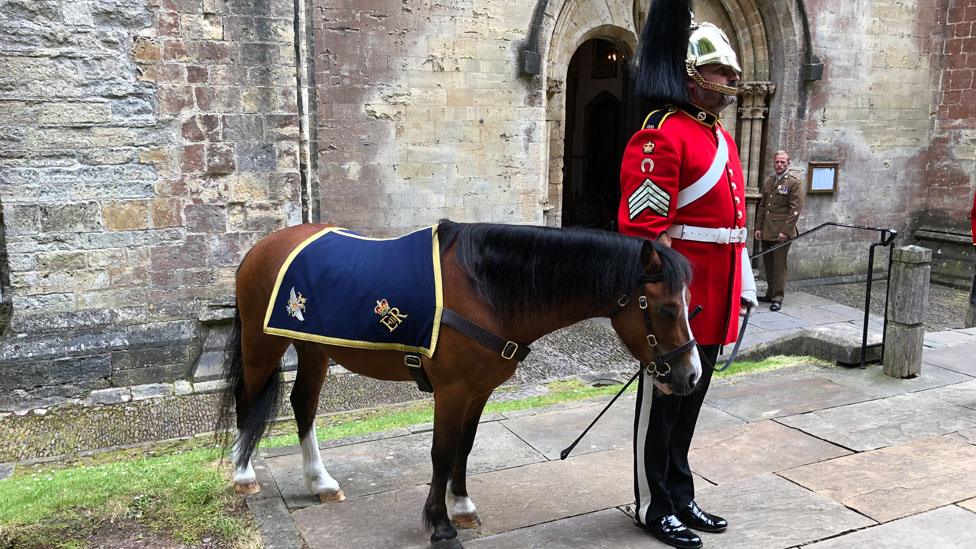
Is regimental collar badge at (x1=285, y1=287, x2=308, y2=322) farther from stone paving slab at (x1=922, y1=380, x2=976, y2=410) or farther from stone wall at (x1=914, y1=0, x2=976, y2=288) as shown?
stone wall at (x1=914, y1=0, x2=976, y2=288)

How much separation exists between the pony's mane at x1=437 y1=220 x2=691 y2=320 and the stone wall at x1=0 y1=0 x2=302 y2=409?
13.4 feet

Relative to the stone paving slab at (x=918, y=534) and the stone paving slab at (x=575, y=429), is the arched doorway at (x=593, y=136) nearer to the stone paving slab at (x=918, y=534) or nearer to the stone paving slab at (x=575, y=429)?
the stone paving slab at (x=575, y=429)

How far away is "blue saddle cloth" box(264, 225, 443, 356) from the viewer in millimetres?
2812

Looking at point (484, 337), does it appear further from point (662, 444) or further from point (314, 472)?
point (314, 472)

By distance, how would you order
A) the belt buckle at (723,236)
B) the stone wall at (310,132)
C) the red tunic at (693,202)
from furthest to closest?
1. the stone wall at (310,132)
2. the belt buckle at (723,236)
3. the red tunic at (693,202)

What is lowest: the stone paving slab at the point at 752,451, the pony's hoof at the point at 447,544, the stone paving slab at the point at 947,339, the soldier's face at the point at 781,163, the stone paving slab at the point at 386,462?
the stone paving slab at the point at 386,462

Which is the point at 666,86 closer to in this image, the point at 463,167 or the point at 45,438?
the point at 45,438

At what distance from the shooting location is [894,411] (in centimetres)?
473

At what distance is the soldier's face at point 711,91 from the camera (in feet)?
9.46

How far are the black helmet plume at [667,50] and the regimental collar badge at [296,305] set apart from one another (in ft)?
5.44

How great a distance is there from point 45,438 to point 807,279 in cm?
1004

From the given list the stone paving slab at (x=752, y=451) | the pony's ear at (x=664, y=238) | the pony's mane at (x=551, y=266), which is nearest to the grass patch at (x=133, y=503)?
the pony's mane at (x=551, y=266)

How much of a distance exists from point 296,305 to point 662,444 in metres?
1.64

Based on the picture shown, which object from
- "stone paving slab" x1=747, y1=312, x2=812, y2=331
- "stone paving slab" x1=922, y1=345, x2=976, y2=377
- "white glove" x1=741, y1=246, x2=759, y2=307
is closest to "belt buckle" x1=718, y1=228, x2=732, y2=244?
"white glove" x1=741, y1=246, x2=759, y2=307
